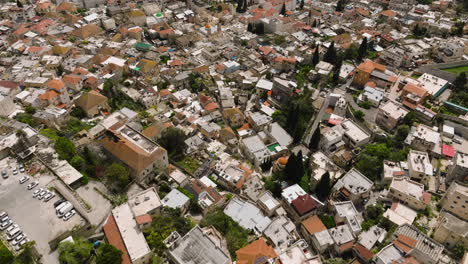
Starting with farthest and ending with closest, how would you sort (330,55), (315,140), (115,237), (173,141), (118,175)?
(330,55)
(315,140)
(173,141)
(118,175)
(115,237)

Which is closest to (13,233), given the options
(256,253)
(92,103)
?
(256,253)

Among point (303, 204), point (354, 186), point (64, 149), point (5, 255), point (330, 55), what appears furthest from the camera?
point (330, 55)

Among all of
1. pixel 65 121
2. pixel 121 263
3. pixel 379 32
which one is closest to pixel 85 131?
pixel 65 121

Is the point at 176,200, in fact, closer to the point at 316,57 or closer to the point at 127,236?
the point at 127,236

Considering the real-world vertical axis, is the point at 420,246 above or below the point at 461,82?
below

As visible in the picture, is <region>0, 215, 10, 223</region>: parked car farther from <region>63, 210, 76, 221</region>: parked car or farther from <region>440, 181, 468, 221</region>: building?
<region>440, 181, 468, 221</region>: building

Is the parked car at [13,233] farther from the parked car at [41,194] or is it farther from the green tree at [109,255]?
the green tree at [109,255]

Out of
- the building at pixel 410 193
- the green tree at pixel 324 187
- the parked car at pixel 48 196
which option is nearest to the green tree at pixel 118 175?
the parked car at pixel 48 196

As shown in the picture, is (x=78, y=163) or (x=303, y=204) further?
(x=78, y=163)
